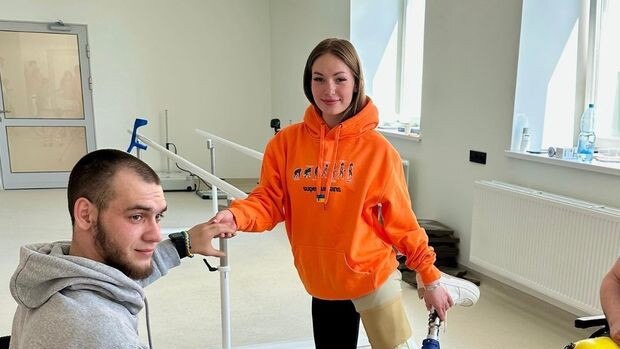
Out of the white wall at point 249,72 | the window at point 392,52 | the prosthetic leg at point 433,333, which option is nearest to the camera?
the prosthetic leg at point 433,333

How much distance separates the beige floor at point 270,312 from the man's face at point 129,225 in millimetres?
1458

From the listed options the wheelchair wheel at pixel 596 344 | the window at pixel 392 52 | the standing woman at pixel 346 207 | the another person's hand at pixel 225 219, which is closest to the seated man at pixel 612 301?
the wheelchair wheel at pixel 596 344

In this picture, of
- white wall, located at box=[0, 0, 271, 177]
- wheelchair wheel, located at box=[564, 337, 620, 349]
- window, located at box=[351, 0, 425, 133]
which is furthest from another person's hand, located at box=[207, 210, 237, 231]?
white wall, located at box=[0, 0, 271, 177]

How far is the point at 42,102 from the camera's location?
6.12m

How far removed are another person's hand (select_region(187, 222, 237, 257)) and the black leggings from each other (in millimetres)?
378

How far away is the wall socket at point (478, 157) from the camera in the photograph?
10.2ft

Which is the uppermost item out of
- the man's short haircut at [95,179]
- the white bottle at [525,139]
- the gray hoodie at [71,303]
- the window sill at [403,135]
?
the man's short haircut at [95,179]

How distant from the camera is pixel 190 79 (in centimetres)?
661

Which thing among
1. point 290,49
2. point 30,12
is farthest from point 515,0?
point 30,12

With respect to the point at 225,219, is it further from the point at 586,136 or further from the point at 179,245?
the point at 586,136

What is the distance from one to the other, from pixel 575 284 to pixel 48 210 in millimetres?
5034

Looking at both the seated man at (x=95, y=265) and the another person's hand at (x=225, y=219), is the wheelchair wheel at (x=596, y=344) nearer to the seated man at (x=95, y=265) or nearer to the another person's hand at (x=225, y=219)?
the another person's hand at (x=225, y=219)

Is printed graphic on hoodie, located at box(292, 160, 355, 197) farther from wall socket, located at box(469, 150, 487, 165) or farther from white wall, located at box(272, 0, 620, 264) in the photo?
wall socket, located at box(469, 150, 487, 165)

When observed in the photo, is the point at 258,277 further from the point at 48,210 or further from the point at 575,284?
the point at 48,210
